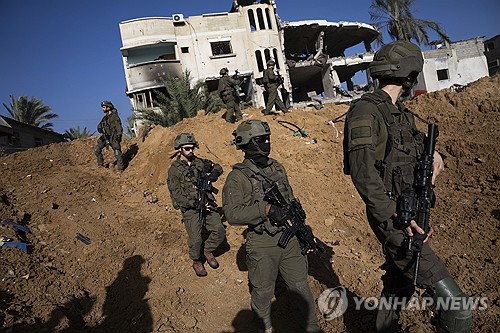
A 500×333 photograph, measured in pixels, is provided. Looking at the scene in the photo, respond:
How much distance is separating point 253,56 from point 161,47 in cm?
628

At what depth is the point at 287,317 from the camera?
11.5ft

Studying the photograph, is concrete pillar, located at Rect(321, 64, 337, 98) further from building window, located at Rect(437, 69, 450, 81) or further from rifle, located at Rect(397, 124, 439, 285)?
rifle, located at Rect(397, 124, 439, 285)

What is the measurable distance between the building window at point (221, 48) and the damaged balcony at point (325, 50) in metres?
4.07

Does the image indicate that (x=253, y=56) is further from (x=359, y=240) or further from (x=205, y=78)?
(x=359, y=240)

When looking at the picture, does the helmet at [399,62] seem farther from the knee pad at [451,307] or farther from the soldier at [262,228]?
the knee pad at [451,307]

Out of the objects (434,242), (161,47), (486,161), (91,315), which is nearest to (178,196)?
(91,315)

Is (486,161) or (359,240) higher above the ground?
(486,161)

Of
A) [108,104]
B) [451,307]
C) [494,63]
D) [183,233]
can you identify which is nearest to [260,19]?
[108,104]

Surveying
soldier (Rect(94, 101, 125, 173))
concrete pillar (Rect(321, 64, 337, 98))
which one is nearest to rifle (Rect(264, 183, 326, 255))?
soldier (Rect(94, 101, 125, 173))

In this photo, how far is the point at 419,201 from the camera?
201cm

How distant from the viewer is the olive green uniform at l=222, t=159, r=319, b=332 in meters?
2.69

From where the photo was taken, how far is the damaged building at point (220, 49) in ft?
66.6

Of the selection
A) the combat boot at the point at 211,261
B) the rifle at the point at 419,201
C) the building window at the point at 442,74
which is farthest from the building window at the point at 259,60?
the rifle at the point at 419,201

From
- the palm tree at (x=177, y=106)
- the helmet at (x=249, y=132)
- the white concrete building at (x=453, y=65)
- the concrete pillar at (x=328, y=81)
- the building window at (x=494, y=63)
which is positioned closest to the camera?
the helmet at (x=249, y=132)
